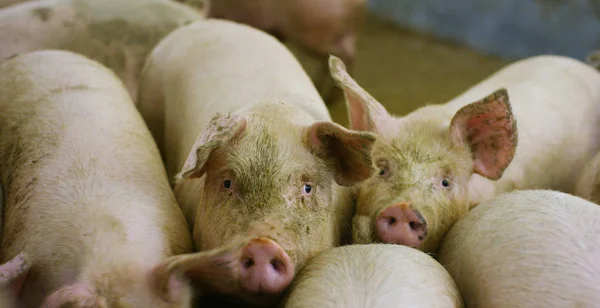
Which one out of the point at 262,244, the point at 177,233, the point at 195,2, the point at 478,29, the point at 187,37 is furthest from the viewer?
the point at 478,29

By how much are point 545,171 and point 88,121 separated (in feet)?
5.98

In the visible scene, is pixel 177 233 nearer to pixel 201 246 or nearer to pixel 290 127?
pixel 201 246

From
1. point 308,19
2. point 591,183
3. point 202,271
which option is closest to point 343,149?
point 202,271

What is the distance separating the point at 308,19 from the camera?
446cm

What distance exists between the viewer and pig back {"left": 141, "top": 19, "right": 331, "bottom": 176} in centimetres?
248

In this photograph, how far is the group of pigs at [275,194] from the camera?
1694 mm

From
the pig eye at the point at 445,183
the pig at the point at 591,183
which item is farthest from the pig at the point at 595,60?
the pig eye at the point at 445,183

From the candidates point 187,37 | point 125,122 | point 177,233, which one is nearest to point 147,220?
point 177,233

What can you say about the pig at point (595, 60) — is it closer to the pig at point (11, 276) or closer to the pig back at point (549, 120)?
the pig back at point (549, 120)

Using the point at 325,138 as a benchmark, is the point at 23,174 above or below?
below

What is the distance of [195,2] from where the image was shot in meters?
4.45

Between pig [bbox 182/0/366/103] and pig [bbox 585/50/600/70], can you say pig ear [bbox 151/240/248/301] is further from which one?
pig [bbox 182/0/366/103]

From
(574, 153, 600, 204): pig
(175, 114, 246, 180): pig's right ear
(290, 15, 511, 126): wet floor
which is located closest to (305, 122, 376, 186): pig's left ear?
(175, 114, 246, 180): pig's right ear

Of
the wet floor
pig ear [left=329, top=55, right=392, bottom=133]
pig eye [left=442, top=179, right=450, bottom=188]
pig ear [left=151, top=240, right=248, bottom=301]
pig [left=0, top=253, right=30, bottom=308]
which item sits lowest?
the wet floor
